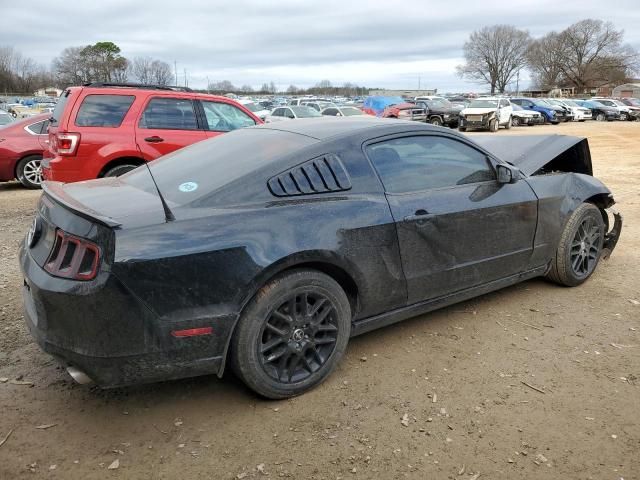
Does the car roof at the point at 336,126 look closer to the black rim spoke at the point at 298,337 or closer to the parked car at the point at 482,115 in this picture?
the black rim spoke at the point at 298,337

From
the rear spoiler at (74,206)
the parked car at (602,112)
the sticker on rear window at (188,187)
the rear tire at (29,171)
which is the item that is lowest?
the parked car at (602,112)

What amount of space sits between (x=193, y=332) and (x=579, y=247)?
3466 millimetres

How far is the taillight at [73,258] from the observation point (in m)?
2.51

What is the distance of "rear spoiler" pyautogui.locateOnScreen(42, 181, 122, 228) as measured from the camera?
2555 mm

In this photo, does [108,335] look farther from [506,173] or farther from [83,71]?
[83,71]

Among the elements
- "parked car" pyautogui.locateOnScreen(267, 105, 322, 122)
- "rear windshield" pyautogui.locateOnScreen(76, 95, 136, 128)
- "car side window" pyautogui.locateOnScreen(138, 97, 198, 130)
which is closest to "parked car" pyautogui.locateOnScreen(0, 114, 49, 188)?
"rear windshield" pyautogui.locateOnScreen(76, 95, 136, 128)

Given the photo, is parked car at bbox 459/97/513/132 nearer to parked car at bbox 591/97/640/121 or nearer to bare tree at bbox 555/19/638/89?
parked car at bbox 591/97/640/121

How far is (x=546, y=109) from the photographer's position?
116 feet

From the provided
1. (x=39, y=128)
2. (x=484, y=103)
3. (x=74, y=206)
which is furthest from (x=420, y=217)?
(x=484, y=103)

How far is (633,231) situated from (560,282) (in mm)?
2641

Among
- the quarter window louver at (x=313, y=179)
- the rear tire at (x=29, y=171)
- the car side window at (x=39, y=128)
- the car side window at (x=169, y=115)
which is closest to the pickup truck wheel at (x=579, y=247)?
the quarter window louver at (x=313, y=179)

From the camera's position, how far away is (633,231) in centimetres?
655

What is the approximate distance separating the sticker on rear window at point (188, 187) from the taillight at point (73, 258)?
678 millimetres

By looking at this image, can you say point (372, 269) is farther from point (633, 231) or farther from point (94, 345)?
point (633, 231)
